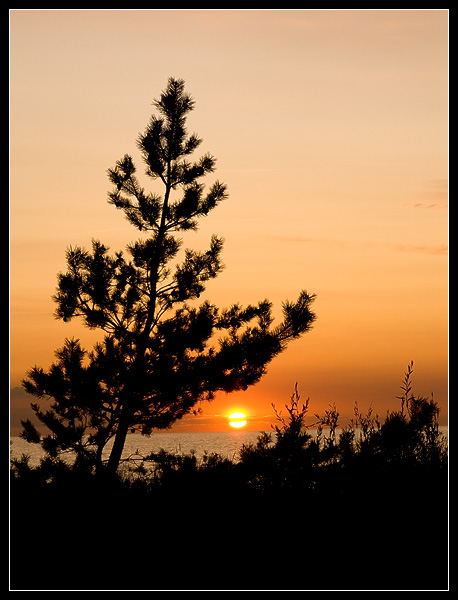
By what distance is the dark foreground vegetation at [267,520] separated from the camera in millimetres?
Result: 7695

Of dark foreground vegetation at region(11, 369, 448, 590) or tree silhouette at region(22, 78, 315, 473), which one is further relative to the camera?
tree silhouette at region(22, 78, 315, 473)

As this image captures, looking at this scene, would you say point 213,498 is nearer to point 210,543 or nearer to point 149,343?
point 210,543

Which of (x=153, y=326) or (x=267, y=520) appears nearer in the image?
(x=267, y=520)

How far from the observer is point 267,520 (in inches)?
339

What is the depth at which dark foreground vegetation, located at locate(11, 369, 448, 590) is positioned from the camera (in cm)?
770

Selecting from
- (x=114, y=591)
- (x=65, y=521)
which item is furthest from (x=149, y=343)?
(x=114, y=591)

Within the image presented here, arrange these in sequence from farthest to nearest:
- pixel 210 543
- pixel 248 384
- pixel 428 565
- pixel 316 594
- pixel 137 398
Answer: pixel 248 384, pixel 137 398, pixel 210 543, pixel 428 565, pixel 316 594

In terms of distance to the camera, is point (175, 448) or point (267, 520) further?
point (175, 448)

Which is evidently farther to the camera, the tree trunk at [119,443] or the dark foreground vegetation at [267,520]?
the tree trunk at [119,443]

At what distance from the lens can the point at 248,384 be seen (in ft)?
52.4

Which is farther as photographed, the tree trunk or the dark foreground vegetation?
the tree trunk

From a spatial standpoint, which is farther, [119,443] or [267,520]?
[119,443]
